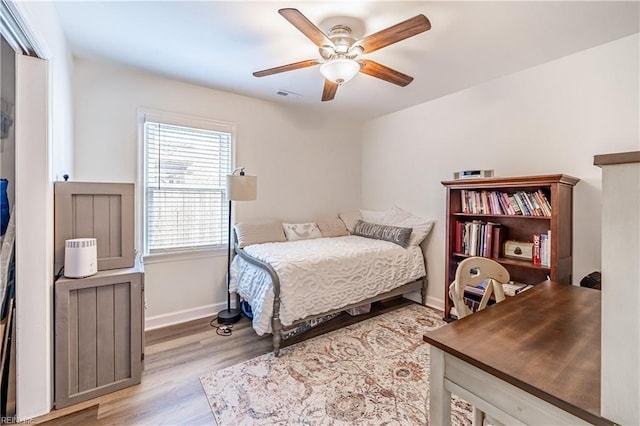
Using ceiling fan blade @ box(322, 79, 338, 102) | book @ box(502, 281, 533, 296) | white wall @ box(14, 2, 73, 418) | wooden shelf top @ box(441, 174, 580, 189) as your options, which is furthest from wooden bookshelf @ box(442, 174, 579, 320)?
white wall @ box(14, 2, 73, 418)

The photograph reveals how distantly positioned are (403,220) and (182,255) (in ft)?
8.51

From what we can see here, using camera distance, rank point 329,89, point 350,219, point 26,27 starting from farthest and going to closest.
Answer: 1. point 350,219
2. point 329,89
3. point 26,27

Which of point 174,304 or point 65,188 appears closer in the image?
point 65,188

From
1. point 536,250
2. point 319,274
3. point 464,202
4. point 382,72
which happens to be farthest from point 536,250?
point 382,72

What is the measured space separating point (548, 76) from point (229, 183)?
9.98 feet

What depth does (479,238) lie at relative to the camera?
2902 millimetres

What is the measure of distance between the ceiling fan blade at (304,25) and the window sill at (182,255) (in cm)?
236

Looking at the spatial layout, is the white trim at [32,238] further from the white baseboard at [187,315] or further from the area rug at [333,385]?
the white baseboard at [187,315]

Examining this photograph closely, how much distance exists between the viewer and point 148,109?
9.45 ft

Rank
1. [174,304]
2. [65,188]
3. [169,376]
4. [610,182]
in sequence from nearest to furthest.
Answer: [610,182] → [65,188] → [169,376] → [174,304]

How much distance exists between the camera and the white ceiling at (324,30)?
6.08ft

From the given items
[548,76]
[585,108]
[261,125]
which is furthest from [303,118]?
[585,108]

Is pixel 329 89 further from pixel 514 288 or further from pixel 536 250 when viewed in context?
pixel 514 288

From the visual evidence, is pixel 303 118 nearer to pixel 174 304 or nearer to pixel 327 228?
pixel 327 228
